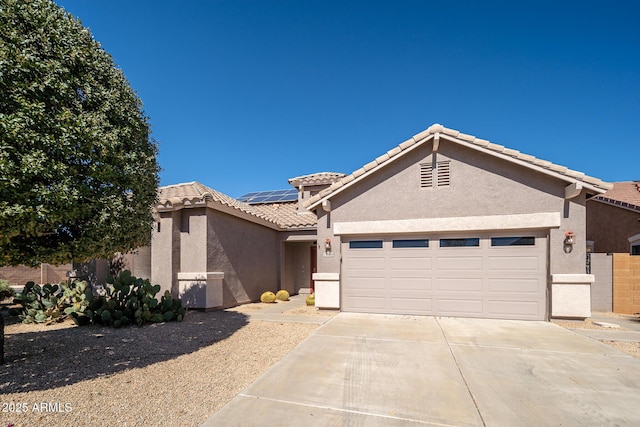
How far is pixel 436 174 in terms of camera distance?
30.5 ft

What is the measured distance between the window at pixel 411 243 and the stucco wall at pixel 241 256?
597 centimetres

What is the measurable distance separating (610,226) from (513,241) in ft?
32.5

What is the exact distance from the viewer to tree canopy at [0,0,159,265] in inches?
171

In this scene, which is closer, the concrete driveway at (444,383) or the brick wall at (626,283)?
the concrete driveway at (444,383)

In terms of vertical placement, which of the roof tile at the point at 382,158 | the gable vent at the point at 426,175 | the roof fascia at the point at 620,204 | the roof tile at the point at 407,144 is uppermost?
the roof tile at the point at 407,144

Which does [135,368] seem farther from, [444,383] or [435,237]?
[435,237]

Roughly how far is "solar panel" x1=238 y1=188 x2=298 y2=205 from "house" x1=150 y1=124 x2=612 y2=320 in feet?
29.0

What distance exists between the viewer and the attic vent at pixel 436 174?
9203 mm

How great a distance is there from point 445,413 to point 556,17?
12.2m

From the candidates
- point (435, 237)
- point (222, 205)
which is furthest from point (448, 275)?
point (222, 205)

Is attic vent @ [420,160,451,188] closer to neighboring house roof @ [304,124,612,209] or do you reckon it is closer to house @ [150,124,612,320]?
house @ [150,124,612,320]

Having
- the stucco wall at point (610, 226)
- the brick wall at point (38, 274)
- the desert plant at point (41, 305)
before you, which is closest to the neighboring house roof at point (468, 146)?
the desert plant at point (41, 305)

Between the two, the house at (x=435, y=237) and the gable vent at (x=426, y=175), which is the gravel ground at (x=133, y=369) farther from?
the gable vent at (x=426, y=175)

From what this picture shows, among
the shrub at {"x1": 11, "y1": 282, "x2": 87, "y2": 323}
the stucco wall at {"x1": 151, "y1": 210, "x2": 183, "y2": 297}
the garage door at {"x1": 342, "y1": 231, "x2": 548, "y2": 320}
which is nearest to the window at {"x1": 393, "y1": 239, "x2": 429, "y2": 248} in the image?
the garage door at {"x1": 342, "y1": 231, "x2": 548, "y2": 320}
